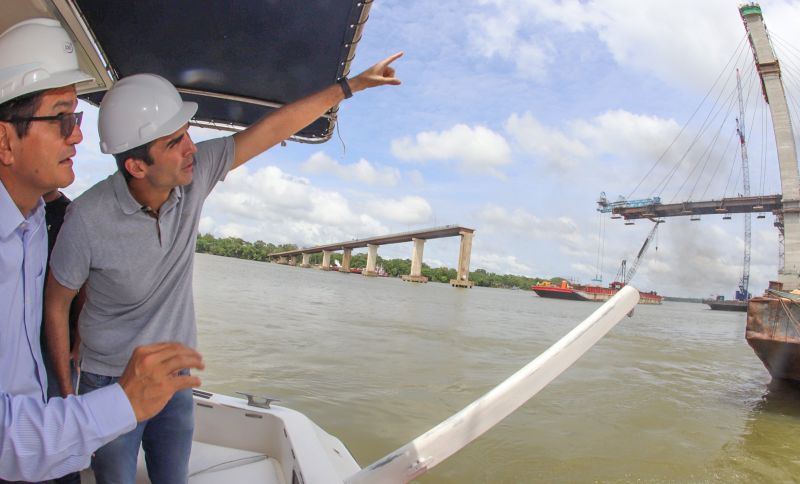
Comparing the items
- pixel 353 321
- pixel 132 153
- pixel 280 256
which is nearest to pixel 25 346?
pixel 132 153

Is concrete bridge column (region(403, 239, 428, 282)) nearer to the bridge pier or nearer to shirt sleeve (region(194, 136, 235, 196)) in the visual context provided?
the bridge pier

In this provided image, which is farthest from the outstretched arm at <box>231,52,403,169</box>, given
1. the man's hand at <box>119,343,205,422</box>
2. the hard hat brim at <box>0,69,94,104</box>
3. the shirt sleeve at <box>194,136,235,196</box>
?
the man's hand at <box>119,343,205,422</box>

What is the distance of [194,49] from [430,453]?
2125 mm

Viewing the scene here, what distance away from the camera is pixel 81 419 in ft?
2.32

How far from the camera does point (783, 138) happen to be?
75.0ft

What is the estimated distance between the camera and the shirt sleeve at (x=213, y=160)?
1572mm

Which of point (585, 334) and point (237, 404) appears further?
point (237, 404)

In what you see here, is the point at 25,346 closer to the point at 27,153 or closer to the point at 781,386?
the point at 27,153

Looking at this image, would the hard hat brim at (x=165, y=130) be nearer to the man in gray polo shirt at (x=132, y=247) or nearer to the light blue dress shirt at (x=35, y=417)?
the man in gray polo shirt at (x=132, y=247)

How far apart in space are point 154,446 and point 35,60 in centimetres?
119

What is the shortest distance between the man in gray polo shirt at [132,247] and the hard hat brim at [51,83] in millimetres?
330

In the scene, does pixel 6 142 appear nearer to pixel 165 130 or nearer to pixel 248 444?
pixel 165 130

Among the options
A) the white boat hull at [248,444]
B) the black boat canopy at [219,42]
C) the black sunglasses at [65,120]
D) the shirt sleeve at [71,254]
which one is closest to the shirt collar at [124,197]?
the shirt sleeve at [71,254]

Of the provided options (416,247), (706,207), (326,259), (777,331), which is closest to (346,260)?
(326,259)
